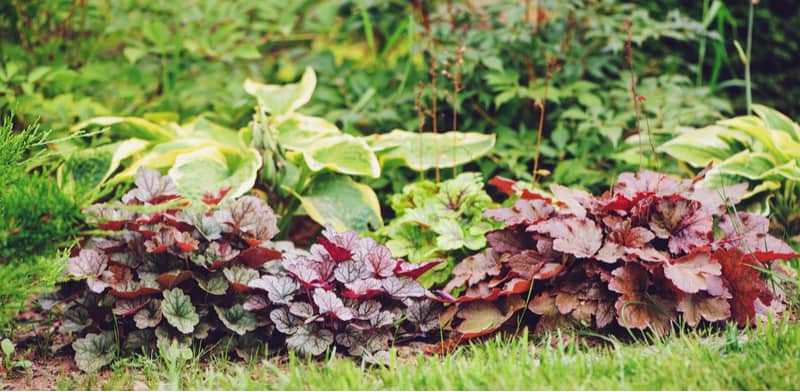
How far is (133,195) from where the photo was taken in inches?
92.4

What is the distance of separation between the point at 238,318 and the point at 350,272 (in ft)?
1.23

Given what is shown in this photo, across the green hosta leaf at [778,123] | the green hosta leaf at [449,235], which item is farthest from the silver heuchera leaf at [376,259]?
the green hosta leaf at [778,123]

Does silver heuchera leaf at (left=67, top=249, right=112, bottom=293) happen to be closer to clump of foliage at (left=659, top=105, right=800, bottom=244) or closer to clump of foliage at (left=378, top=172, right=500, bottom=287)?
clump of foliage at (left=378, top=172, right=500, bottom=287)

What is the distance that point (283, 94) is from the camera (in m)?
3.32

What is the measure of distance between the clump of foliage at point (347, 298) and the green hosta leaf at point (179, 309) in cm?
21

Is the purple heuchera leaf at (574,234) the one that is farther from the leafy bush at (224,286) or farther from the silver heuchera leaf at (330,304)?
the silver heuchera leaf at (330,304)

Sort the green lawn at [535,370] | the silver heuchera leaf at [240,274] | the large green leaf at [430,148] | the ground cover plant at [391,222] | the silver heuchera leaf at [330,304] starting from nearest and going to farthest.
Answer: the green lawn at [535,370]
the ground cover plant at [391,222]
the silver heuchera leaf at [330,304]
the silver heuchera leaf at [240,274]
the large green leaf at [430,148]

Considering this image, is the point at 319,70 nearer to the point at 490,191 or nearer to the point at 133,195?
the point at 490,191

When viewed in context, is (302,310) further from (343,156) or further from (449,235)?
(343,156)

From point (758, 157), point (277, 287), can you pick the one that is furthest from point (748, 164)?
point (277, 287)

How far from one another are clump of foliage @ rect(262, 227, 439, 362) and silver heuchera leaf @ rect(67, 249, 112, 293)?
453 millimetres

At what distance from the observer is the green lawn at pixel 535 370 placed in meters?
1.76

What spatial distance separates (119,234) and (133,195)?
5.4 inches

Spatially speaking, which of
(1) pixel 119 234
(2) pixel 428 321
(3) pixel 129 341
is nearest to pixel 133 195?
(1) pixel 119 234
